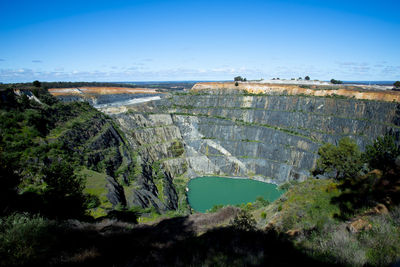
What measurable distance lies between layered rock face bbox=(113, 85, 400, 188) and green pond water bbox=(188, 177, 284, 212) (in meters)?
1.98

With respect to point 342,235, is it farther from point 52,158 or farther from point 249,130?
point 249,130

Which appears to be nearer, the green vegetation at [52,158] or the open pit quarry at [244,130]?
the green vegetation at [52,158]

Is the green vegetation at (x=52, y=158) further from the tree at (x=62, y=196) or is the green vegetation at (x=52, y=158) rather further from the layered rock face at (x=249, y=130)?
the layered rock face at (x=249, y=130)

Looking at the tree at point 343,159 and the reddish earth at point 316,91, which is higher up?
the reddish earth at point 316,91

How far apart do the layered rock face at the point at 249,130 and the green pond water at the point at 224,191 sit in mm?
1981

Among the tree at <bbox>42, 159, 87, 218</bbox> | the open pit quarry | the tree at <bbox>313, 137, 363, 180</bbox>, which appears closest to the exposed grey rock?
the tree at <bbox>42, 159, 87, 218</bbox>

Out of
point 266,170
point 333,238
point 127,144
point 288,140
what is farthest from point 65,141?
point 288,140

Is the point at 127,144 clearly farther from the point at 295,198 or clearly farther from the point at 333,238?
the point at 333,238

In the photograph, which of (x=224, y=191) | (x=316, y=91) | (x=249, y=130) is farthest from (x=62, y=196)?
(x=316, y=91)

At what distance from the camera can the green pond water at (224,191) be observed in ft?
107

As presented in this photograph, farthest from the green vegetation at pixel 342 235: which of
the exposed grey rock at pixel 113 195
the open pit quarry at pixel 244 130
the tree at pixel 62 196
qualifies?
the open pit quarry at pixel 244 130

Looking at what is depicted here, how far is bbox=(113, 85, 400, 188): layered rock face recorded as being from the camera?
3575 centimetres

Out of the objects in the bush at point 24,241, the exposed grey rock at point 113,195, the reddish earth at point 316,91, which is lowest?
the exposed grey rock at point 113,195

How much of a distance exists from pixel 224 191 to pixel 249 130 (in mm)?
14560
